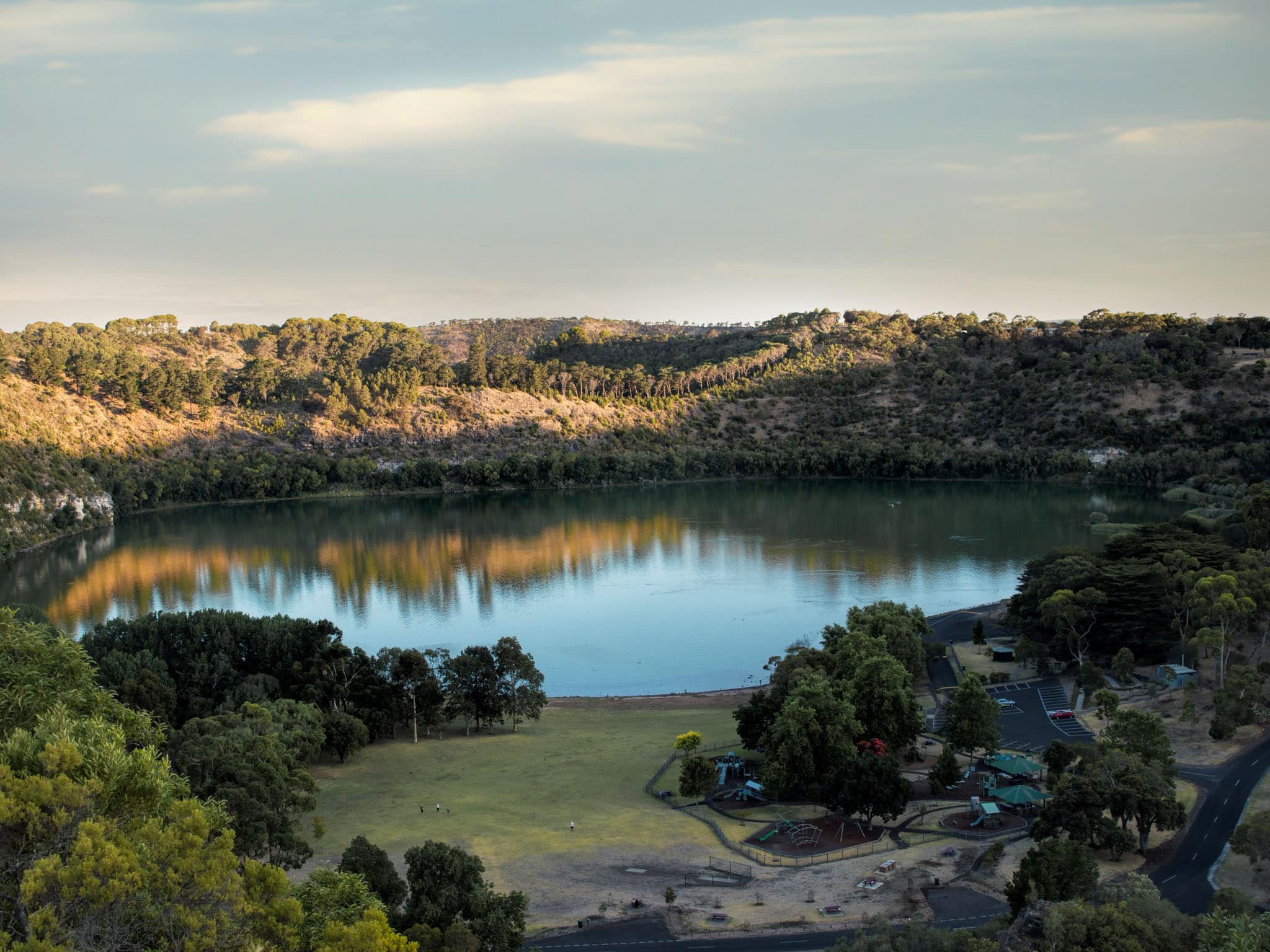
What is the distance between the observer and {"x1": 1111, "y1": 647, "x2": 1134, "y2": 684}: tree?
147 feet

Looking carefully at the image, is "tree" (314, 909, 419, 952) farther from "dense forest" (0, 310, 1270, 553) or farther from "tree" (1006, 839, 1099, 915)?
"dense forest" (0, 310, 1270, 553)

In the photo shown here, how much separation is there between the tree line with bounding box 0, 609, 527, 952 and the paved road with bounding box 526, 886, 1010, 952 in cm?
383

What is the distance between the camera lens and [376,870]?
2514cm

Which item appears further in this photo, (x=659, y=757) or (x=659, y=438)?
(x=659, y=438)

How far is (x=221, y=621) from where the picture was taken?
47.4 meters

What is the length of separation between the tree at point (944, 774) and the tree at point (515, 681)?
57.3ft

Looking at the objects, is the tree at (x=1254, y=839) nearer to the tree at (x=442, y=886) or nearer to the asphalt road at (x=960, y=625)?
the tree at (x=442, y=886)

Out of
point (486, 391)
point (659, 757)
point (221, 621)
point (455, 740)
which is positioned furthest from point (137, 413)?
point (659, 757)

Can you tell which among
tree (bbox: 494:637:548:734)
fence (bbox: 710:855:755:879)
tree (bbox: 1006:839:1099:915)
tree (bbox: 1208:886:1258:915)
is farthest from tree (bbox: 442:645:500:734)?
tree (bbox: 1208:886:1258:915)

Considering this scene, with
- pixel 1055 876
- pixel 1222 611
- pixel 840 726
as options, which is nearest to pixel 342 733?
pixel 840 726

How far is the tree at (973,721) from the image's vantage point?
117ft

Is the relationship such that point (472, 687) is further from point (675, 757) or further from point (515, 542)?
point (515, 542)

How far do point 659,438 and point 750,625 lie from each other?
8813 cm

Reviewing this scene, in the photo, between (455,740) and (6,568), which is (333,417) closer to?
(6,568)
